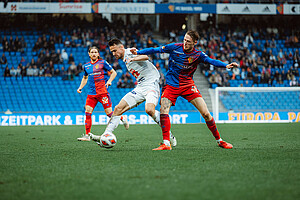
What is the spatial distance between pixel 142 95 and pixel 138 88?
0.53 feet

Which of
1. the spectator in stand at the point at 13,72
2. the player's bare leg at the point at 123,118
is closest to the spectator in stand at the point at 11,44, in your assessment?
the spectator in stand at the point at 13,72

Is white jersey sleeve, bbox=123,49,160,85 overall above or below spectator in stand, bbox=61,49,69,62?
below

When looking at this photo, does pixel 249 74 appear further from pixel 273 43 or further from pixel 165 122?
pixel 165 122

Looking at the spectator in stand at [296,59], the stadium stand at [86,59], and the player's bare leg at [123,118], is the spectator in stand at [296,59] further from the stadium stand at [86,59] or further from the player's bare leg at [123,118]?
the player's bare leg at [123,118]

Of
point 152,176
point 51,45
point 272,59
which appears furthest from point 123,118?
point 272,59

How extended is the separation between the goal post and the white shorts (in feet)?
43.5

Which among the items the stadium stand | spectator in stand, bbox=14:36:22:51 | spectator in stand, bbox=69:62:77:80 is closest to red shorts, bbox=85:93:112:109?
the stadium stand

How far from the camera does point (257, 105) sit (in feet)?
68.4

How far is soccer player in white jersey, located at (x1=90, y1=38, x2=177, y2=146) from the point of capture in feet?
24.0

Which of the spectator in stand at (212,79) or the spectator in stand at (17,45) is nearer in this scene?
the spectator in stand at (212,79)

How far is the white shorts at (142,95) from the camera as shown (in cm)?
738

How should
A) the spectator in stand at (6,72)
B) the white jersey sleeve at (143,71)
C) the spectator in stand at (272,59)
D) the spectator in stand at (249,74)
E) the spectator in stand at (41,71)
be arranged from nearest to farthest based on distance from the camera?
the white jersey sleeve at (143,71)
the spectator in stand at (6,72)
the spectator in stand at (41,71)
the spectator in stand at (249,74)
the spectator in stand at (272,59)

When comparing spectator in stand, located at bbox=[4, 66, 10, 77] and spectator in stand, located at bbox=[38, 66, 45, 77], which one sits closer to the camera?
spectator in stand, located at bbox=[4, 66, 10, 77]

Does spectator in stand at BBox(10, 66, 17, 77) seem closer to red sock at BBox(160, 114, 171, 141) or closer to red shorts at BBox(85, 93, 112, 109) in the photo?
red shorts at BBox(85, 93, 112, 109)
